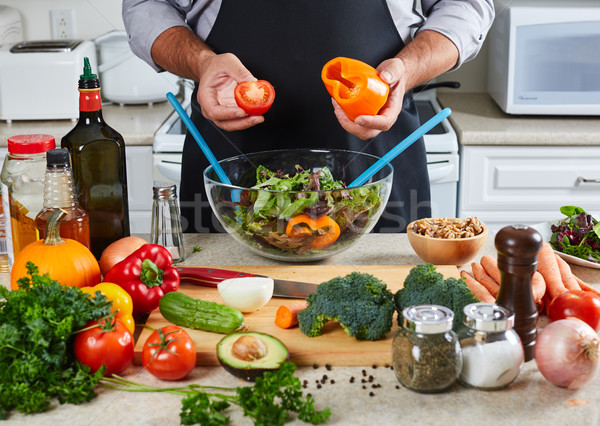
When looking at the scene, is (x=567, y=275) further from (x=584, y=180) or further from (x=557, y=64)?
(x=557, y=64)

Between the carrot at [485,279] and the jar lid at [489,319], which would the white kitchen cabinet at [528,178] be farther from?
the jar lid at [489,319]

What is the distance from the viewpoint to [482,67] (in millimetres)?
3014

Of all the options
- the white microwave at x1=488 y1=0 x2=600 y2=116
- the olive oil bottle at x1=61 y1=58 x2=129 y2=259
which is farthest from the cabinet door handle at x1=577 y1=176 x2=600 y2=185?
the olive oil bottle at x1=61 y1=58 x2=129 y2=259

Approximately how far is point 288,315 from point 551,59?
1.84 meters

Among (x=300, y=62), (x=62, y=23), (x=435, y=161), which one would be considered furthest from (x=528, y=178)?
(x=62, y=23)

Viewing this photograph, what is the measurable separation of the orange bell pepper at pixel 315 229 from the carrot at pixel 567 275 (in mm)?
393

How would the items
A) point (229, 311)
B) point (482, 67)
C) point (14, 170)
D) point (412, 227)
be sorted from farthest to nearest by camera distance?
point (482, 67)
point (412, 227)
point (14, 170)
point (229, 311)

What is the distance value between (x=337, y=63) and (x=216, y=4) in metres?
0.40

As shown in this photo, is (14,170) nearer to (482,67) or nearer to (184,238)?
(184,238)

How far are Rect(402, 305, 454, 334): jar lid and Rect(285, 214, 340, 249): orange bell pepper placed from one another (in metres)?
0.40

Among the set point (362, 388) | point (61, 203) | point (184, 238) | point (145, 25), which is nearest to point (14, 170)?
point (61, 203)

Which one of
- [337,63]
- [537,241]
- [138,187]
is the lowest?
[138,187]

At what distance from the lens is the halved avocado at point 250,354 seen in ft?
3.10

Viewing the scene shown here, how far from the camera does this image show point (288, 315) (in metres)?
1.08
